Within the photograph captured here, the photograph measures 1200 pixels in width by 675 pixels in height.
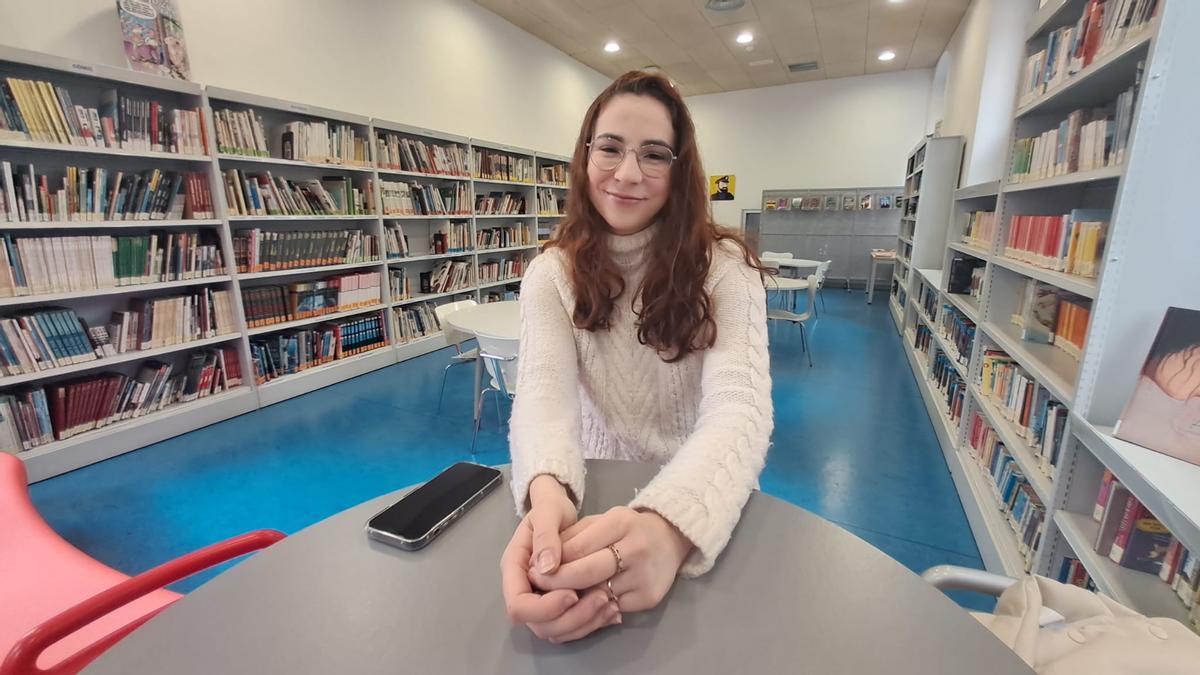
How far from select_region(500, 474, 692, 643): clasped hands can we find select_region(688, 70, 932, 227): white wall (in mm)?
6816

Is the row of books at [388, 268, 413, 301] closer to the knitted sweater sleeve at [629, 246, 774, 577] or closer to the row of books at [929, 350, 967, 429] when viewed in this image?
the knitted sweater sleeve at [629, 246, 774, 577]

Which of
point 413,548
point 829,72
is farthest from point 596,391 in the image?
point 829,72

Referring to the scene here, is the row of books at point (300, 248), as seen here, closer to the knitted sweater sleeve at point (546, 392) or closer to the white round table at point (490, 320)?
the white round table at point (490, 320)

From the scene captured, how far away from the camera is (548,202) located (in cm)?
615

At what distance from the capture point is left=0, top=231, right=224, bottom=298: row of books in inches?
88.8

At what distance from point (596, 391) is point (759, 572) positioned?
0.52m

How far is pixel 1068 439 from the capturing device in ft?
4.39

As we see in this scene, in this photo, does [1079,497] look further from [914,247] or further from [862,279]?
[862,279]

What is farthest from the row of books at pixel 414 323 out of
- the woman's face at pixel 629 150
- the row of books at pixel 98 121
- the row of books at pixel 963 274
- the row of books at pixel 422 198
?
the row of books at pixel 963 274

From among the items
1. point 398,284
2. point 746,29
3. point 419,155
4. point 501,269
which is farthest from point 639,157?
point 746,29

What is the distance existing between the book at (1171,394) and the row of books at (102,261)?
3.99 metres

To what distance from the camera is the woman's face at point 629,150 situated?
2.97ft

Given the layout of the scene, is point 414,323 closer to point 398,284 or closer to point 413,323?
point 413,323

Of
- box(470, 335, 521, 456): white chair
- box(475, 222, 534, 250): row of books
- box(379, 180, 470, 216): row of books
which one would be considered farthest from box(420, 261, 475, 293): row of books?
box(470, 335, 521, 456): white chair
